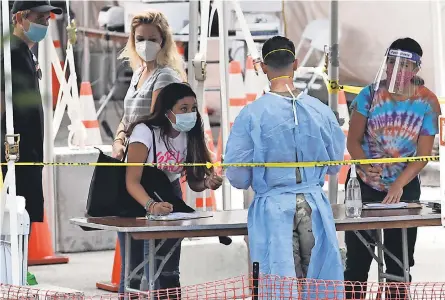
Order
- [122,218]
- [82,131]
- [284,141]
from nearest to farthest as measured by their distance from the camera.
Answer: [284,141]
[122,218]
[82,131]

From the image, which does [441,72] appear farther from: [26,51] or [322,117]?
[26,51]

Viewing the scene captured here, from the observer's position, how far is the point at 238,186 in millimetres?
6328

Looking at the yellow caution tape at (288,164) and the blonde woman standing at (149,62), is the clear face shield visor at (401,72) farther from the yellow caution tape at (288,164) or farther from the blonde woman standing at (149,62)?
the blonde woman standing at (149,62)

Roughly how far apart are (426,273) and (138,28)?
305 centimetres

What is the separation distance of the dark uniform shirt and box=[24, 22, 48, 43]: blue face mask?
7 cm

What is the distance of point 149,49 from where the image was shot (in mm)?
7652

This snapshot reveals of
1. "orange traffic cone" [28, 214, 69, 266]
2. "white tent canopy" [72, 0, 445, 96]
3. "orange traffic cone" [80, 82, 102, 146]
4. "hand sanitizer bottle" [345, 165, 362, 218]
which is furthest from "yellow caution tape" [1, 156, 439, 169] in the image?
"white tent canopy" [72, 0, 445, 96]

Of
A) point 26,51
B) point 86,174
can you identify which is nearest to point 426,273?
point 86,174

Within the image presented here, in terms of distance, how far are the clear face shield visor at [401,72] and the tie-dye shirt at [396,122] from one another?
0.17ft

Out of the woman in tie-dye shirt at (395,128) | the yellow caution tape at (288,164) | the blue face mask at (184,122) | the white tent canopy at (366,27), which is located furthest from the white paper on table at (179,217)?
the white tent canopy at (366,27)

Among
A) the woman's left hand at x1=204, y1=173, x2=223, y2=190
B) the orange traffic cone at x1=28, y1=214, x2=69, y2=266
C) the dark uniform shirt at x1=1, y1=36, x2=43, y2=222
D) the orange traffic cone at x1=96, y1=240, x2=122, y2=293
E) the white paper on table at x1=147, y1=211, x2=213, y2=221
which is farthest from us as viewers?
the orange traffic cone at x1=28, y1=214, x2=69, y2=266

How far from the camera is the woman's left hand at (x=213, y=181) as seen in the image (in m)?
7.04

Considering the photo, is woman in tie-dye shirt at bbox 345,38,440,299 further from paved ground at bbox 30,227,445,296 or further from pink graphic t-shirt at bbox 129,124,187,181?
paved ground at bbox 30,227,445,296

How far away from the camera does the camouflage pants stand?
244 inches
